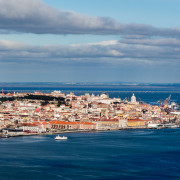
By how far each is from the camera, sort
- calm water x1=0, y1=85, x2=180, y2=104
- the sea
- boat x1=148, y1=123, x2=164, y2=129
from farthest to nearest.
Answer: calm water x1=0, y1=85, x2=180, y2=104
boat x1=148, y1=123, x2=164, y2=129
the sea

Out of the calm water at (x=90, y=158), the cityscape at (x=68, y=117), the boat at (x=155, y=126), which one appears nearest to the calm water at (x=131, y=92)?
the cityscape at (x=68, y=117)

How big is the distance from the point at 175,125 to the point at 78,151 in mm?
18409

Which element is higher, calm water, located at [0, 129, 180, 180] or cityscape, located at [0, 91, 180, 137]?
cityscape, located at [0, 91, 180, 137]

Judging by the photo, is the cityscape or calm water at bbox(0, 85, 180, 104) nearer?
the cityscape

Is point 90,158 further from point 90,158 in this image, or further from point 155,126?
point 155,126

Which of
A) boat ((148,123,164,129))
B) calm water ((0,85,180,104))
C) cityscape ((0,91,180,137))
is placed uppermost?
calm water ((0,85,180,104))

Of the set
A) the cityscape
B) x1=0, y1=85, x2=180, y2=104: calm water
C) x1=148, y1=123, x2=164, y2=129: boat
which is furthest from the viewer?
x1=0, y1=85, x2=180, y2=104: calm water

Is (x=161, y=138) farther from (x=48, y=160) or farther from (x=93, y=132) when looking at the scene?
(x=48, y=160)

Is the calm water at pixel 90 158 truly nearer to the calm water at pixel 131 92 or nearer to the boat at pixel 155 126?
the boat at pixel 155 126

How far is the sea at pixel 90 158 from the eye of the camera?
1857 centimetres

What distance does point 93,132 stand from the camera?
35531 mm

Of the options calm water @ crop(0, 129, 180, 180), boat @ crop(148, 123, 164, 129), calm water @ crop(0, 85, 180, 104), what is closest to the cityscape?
boat @ crop(148, 123, 164, 129)

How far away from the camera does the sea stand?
18573mm

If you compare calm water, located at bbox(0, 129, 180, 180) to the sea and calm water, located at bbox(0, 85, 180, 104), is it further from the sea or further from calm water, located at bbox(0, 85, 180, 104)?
calm water, located at bbox(0, 85, 180, 104)
